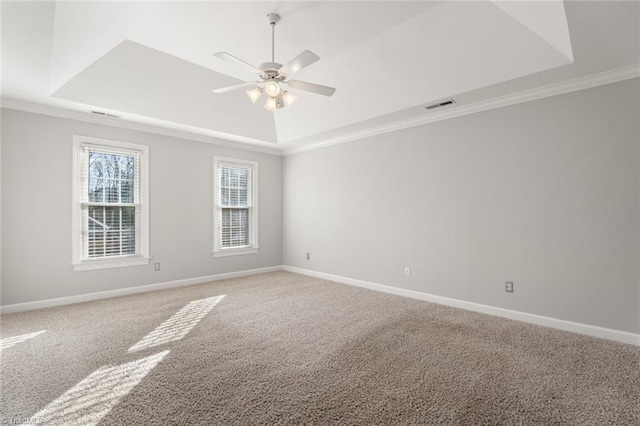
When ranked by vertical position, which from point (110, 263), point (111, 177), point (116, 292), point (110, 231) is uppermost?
point (111, 177)

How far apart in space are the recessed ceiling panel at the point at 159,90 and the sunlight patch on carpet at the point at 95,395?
3.08 meters

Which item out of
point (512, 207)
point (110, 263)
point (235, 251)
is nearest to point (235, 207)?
point (235, 251)

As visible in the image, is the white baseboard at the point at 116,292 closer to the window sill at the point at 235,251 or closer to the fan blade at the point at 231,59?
the window sill at the point at 235,251

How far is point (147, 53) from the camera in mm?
3494

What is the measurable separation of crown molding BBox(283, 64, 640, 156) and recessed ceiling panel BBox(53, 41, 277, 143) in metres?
1.89

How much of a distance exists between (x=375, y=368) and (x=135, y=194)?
13.9 feet

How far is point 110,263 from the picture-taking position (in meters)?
4.54

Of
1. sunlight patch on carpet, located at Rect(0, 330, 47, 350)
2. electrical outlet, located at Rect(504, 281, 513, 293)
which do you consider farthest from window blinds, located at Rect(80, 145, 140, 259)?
electrical outlet, located at Rect(504, 281, 513, 293)

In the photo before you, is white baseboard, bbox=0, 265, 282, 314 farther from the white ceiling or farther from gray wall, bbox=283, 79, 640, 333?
the white ceiling

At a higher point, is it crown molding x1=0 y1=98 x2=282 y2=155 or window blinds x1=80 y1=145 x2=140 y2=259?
crown molding x1=0 y1=98 x2=282 y2=155

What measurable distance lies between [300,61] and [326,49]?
1119 millimetres

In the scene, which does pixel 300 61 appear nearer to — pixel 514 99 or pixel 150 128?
pixel 514 99

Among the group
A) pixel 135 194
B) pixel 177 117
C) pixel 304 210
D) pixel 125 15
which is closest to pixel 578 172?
pixel 304 210

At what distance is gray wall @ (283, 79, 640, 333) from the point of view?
3.05 meters
